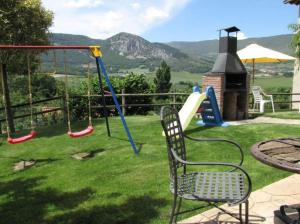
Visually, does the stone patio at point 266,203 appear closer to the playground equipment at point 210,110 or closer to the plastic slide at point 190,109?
the plastic slide at point 190,109

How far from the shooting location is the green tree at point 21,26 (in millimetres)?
8227

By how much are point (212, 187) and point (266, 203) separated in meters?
1.22

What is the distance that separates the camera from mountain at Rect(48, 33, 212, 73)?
74.7 meters

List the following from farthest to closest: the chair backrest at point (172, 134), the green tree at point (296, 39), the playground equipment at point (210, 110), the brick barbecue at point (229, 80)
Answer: the green tree at point (296, 39)
the brick barbecue at point (229, 80)
the playground equipment at point (210, 110)
the chair backrest at point (172, 134)

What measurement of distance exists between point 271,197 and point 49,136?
20.1 feet

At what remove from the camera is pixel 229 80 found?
31.0 ft

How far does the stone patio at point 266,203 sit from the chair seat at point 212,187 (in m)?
0.44

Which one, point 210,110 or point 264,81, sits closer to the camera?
point 210,110

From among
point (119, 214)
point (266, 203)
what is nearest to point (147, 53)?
point (119, 214)

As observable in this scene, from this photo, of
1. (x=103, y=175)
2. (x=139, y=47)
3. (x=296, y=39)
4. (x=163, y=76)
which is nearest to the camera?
(x=103, y=175)

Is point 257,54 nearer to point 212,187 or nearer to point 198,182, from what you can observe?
point 198,182

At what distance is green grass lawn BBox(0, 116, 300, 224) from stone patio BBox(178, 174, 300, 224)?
265mm

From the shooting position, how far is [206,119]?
344 inches

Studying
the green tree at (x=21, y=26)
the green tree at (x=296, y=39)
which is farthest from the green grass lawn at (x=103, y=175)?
the green tree at (x=296, y=39)
